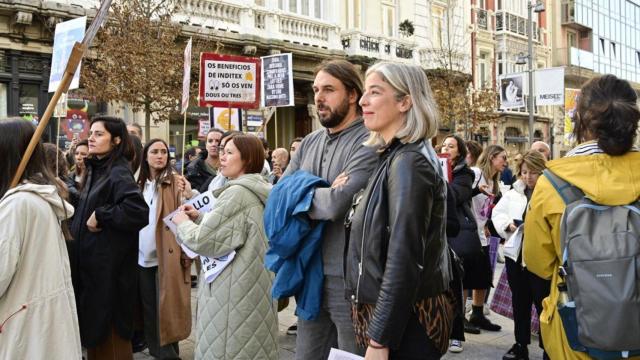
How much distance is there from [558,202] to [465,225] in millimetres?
3040

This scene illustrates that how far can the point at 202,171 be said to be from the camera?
25.8ft

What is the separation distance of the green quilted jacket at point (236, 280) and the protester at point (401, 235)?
140 centimetres

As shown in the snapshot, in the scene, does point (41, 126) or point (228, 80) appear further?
point (228, 80)

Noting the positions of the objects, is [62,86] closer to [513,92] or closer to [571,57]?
[513,92]

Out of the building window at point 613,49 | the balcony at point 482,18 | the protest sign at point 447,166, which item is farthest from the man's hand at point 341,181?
the building window at point 613,49

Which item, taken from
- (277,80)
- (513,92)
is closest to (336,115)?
(277,80)

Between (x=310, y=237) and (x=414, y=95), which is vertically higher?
(x=414, y=95)

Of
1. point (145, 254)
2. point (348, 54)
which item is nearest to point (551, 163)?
point (145, 254)

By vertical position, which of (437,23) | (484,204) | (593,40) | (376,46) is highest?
(593,40)

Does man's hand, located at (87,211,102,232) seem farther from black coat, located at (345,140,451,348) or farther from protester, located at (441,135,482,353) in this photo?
protester, located at (441,135,482,353)

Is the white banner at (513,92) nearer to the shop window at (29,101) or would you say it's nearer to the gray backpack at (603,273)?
the shop window at (29,101)

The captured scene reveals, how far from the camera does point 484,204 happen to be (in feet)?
22.1

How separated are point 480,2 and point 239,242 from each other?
30775 mm

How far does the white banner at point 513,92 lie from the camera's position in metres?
20.8
